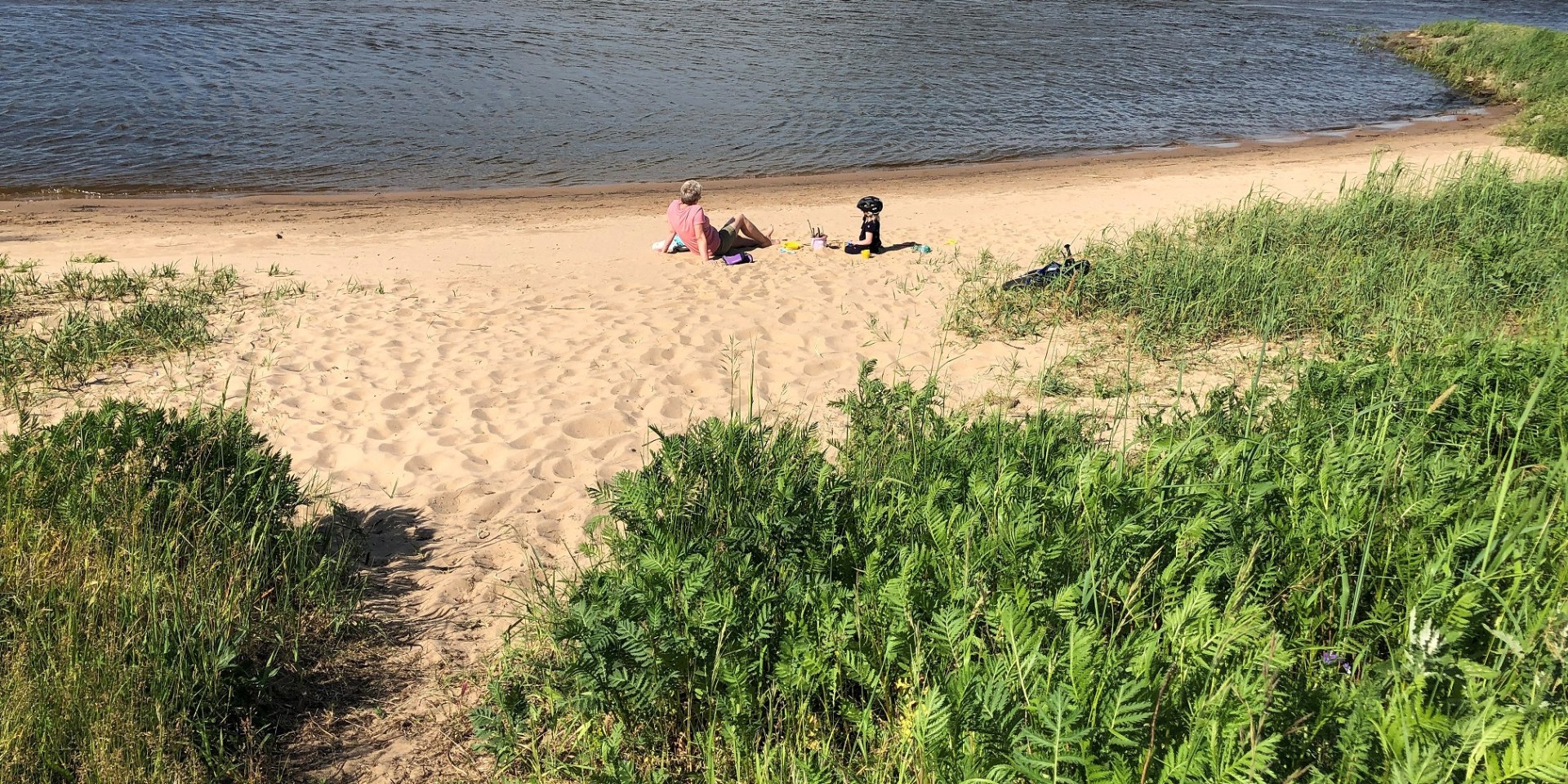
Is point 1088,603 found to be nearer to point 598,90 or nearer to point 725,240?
point 725,240

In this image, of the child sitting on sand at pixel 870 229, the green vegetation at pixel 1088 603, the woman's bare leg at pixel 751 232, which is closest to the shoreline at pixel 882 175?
the woman's bare leg at pixel 751 232

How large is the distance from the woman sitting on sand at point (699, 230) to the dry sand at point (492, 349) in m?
0.25

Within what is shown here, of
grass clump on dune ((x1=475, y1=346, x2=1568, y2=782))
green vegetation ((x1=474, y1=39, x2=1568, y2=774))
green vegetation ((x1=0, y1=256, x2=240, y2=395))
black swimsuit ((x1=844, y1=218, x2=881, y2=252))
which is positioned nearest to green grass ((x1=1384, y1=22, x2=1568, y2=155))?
black swimsuit ((x1=844, y1=218, x2=881, y2=252))

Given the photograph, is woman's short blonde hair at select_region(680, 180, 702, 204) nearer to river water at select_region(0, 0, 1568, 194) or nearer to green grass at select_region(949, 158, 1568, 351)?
green grass at select_region(949, 158, 1568, 351)

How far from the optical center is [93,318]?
758 cm

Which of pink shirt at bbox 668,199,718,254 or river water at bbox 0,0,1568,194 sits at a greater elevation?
river water at bbox 0,0,1568,194

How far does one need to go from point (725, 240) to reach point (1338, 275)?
559cm

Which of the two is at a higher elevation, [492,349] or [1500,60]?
[1500,60]

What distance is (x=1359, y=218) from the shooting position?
873 centimetres

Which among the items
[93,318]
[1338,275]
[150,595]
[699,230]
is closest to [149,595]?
[150,595]

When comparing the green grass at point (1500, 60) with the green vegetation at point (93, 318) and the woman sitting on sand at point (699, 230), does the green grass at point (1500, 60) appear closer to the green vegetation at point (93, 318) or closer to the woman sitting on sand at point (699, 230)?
the woman sitting on sand at point (699, 230)

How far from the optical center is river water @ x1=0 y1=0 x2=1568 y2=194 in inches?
652

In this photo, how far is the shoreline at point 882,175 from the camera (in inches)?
564

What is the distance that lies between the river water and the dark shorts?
6.25 meters
